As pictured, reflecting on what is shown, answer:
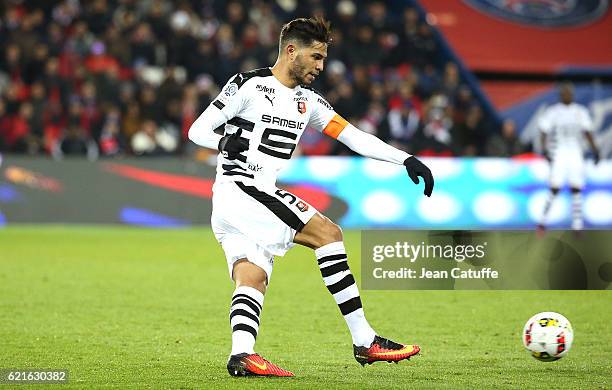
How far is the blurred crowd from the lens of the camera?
18703 millimetres

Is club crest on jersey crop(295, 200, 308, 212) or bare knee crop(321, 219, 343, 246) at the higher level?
club crest on jersey crop(295, 200, 308, 212)

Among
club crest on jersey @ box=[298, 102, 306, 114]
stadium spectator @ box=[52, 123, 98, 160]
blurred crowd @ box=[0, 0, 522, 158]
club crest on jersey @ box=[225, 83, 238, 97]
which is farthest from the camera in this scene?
blurred crowd @ box=[0, 0, 522, 158]

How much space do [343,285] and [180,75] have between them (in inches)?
565

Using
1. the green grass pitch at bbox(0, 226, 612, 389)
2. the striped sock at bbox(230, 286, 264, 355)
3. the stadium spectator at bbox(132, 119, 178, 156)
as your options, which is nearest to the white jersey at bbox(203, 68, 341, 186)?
the striped sock at bbox(230, 286, 264, 355)

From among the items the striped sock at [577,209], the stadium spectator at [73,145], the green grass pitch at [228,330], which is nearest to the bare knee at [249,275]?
the green grass pitch at [228,330]

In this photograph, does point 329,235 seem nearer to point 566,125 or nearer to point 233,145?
point 233,145

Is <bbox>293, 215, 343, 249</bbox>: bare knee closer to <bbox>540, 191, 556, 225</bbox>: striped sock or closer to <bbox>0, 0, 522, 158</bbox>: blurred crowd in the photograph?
<bbox>540, 191, 556, 225</bbox>: striped sock

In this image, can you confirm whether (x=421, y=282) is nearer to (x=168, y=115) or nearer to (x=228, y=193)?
(x=228, y=193)

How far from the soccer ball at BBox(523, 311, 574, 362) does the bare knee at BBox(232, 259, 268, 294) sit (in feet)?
5.46

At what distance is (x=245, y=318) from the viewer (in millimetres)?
6211

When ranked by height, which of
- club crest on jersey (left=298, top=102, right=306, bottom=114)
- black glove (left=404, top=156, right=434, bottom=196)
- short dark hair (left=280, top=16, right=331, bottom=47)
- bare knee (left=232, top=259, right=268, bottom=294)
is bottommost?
bare knee (left=232, top=259, right=268, bottom=294)

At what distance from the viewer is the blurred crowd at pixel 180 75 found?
61.4 feet

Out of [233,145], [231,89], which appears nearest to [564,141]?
[231,89]

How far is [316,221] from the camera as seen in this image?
6.39 metres
